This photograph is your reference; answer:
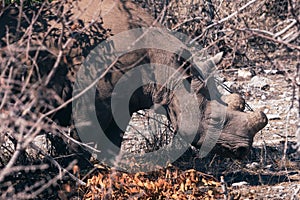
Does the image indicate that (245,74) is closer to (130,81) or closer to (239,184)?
(239,184)

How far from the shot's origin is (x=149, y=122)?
9.87 metres

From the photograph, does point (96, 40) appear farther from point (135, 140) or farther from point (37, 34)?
point (135, 140)

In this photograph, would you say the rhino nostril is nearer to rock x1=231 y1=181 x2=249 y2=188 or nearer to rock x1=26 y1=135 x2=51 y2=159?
rock x1=231 y1=181 x2=249 y2=188

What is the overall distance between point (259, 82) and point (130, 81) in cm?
470

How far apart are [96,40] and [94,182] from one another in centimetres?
153

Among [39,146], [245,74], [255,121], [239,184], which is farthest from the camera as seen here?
[245,74]

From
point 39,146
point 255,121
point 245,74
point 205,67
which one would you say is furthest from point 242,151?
point 245,74

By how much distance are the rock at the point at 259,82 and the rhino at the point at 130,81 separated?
3.69 meters

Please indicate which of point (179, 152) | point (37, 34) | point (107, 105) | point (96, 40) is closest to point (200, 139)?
point (179, 152)

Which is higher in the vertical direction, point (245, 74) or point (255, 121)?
point (245, 74)

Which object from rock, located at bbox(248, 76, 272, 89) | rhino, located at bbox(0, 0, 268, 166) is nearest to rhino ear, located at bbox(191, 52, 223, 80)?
rhino, located at bbox(0, 0, 268, 166)

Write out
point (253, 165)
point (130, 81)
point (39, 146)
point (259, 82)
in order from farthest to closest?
1. point (259, 82)
2. point (39, 146)
3. point (253, 165)
4. point (130, 81)

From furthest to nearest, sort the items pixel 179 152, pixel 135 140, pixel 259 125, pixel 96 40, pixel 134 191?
pixel 135 140 < pixel 179 152 < pixel 259 125 < pixel 96 40 < pixel 134 191

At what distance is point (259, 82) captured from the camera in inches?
467
